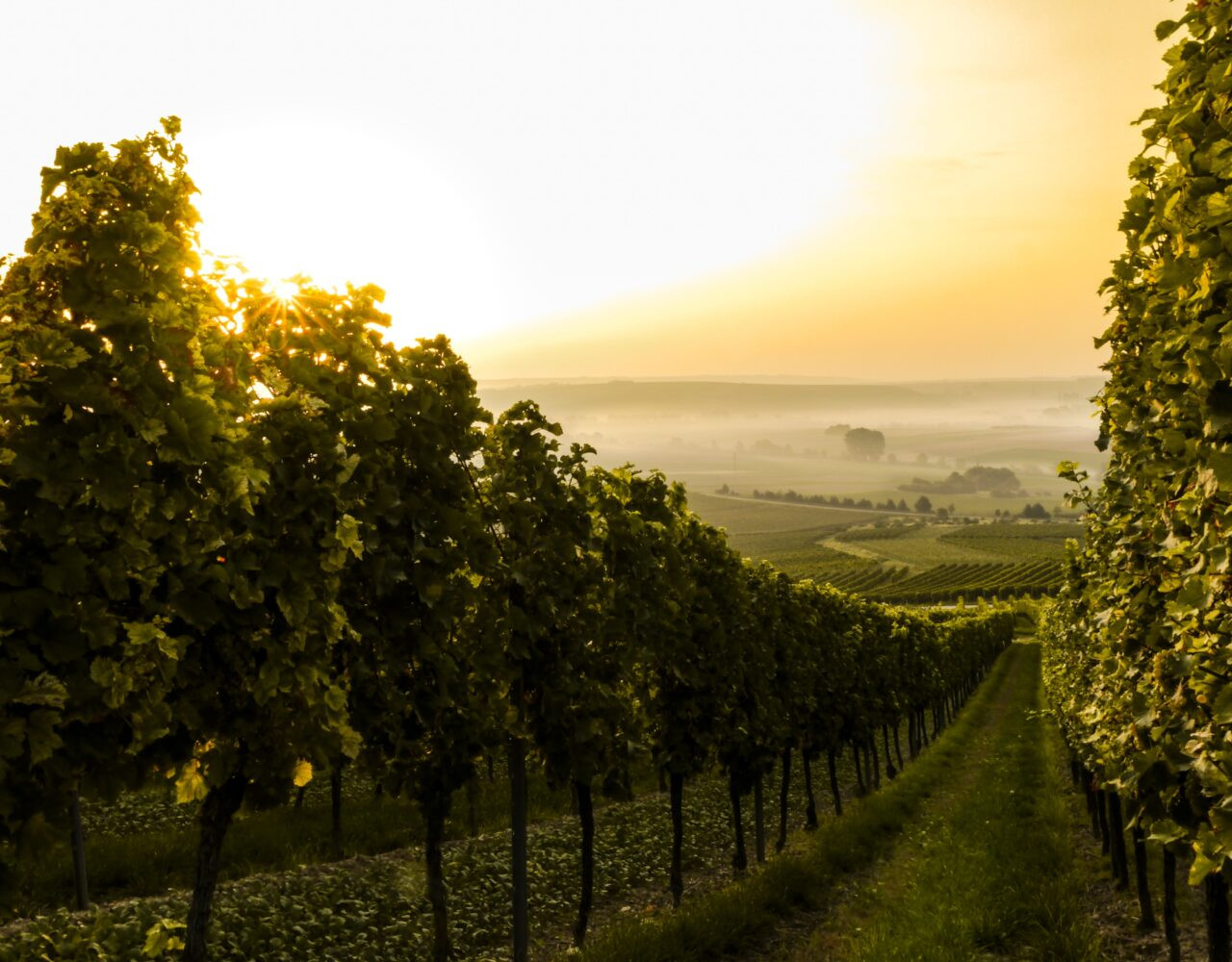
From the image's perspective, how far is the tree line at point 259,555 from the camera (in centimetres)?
454

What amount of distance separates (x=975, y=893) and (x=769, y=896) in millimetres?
3084

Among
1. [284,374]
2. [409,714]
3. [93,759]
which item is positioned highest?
[284,374]

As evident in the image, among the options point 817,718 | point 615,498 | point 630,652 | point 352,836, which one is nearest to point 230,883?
point 352,836

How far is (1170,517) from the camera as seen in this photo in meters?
6.36

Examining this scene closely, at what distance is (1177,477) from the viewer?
592 cm

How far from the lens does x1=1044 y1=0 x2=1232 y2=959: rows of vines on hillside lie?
448cm

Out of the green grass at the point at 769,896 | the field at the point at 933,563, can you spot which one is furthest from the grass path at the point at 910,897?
the field at the point at 933,563

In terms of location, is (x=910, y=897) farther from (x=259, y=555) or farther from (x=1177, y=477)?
(x=259, y=555)

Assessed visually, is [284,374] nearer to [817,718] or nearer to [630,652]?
[630,652]

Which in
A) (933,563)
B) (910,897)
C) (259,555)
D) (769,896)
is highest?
(259,555)

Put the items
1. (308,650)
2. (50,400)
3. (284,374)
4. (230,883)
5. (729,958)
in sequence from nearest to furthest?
(50,400) < (308,650) < (284,374) < (729,958) < (230,883)

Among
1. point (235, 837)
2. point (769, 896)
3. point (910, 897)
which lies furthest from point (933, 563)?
point (235, 837)

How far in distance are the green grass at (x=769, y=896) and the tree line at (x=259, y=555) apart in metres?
1.30

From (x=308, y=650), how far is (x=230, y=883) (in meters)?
8.78
